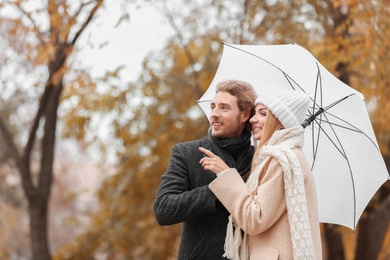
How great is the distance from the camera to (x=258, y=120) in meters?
3.24

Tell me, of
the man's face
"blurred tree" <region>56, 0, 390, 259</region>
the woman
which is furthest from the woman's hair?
"blurred tree" <region>56, 0, 390, 259</region>

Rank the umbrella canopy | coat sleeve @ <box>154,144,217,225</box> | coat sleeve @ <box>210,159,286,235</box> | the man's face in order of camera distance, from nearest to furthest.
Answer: coat sleeve @ <box>210,159,286,235</box> → coat sleeve @ <box>154,144,217,225</box> → the man's face → the umbrella canopy

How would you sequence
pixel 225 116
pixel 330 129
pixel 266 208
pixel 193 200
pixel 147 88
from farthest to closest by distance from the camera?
pixel 147 88 < pixel 330 129 < pixel 225 116 < pixel 193 200 < pixel 266 208

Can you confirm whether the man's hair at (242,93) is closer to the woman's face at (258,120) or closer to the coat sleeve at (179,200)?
the woman's face at (258,120)

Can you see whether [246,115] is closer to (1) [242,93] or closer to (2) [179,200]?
(1) [242,93]

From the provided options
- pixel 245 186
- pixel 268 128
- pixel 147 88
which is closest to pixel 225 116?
pixel 268 128

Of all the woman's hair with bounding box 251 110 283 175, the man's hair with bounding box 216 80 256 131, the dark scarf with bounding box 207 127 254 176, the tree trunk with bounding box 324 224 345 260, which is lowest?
the tree trunk with bounding box 324 224 345 260

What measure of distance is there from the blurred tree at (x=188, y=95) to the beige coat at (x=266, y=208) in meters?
3.47

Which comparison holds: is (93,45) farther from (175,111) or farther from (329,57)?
(175,111)

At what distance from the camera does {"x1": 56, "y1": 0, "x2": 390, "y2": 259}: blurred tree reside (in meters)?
7.55

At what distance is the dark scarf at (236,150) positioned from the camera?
11.1 feet

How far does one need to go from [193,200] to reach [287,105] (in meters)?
0.62

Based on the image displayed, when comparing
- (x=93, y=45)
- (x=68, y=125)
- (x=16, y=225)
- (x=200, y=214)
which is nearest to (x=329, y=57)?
(x=93, y=45)

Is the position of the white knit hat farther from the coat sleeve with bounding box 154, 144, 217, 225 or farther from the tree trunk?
the tree trunk
